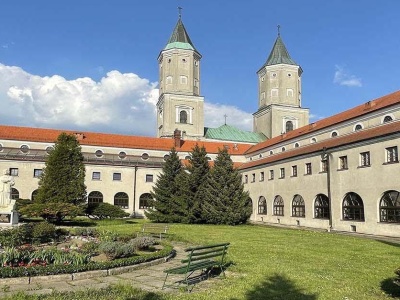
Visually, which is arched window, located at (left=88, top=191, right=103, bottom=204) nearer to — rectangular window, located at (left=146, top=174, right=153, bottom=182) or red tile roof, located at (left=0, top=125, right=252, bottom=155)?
rectangular window, located at (left=146, top=174, right=153, bottom=182)

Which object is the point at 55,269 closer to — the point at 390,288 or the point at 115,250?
the point at 115,250

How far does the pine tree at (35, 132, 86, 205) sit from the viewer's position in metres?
35.5

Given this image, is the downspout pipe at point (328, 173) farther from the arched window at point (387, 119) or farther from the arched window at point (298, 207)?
the arched window at point (387, 119)

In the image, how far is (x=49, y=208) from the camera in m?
29.4

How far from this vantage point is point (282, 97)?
66500 millimetres

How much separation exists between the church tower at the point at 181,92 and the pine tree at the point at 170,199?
924 inches

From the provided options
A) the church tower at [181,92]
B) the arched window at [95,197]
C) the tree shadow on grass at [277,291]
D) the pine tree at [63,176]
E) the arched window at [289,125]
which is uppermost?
the church tower at [181,92]

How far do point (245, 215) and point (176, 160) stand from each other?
9.39 meters

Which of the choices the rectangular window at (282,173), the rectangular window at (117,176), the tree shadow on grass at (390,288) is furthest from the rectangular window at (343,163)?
the rectangular window at (117,176)

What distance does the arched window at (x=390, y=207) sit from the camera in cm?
2422

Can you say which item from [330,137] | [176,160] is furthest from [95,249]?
[330,137]

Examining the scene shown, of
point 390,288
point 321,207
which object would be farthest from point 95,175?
point 390,288

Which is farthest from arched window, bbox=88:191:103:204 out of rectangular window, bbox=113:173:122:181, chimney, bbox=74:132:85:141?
chimney, bbox=74:132:85:141

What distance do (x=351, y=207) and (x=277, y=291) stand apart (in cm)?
2115
